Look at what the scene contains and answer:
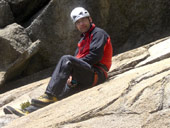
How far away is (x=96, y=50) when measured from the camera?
710 cm

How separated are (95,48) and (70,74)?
81 cm

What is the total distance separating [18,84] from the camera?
12875 mm

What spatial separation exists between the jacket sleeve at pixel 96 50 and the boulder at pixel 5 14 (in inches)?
262

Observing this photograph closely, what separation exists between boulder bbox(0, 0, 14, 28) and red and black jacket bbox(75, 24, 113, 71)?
611cm

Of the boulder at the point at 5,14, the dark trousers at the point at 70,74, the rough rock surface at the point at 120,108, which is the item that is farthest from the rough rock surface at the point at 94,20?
the rough rock surface at the point at 120,108

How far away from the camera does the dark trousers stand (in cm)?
689

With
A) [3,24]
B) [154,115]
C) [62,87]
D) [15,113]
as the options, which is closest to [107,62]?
[62,87]

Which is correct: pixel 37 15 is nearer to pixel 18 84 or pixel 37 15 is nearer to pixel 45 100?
pixel 18 84

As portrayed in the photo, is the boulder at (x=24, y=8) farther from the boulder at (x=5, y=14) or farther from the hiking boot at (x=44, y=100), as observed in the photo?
the hiking boot at (x=44, y=100)

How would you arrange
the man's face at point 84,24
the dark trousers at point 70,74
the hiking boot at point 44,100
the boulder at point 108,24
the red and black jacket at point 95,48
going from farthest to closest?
the boulder at point 108,24 → the man's face at point 84,24 → the red and black jacket at point 95,48 → the hiking boot at point 44,100 → the dark trousers at point 70,74

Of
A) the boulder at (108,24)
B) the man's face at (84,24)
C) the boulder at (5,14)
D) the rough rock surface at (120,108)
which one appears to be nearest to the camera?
the rough rock surface at (120,108)

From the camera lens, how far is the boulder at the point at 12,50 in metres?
12.0

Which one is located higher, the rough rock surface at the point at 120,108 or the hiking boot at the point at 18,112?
the rough rock surface at the point at 120,108

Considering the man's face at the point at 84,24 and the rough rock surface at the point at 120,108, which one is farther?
the man's face at the point at 84,24
